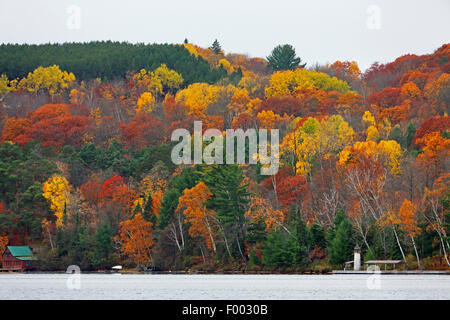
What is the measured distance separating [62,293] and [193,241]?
29.8 metres

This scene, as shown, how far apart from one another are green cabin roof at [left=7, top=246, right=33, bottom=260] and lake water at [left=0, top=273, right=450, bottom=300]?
26530 millimetres

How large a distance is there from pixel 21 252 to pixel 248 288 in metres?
44.1

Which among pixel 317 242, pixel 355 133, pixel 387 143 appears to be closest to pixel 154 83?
pixel 355 133

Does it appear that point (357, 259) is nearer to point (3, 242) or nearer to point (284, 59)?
point (3, 242)

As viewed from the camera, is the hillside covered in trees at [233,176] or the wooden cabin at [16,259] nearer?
the hillside covered in trees at [233,176]

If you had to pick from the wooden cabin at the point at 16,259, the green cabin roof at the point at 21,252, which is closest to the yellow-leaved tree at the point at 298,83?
the green cabin roof at the point at 21,252

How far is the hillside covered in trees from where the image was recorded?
229ft

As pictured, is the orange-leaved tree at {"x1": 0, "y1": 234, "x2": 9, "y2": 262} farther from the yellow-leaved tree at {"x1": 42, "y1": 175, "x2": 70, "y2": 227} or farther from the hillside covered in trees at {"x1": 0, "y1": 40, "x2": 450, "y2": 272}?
the yellow-leaved tree at {"x1": 42, "y1": 175, "x2": 70, "y2": 227}

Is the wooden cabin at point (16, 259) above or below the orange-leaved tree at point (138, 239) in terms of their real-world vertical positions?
below

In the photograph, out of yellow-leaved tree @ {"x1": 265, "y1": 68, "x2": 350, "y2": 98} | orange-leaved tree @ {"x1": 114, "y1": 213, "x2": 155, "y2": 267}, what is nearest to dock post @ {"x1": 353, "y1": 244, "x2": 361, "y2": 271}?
orange-leaved tree @ {"x1": 114, "y1": 213, "x2": 155, "y2": 267}

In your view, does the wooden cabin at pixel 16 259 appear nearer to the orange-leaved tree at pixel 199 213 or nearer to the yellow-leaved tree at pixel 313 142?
the orange-leaved tree at pixel 199 213

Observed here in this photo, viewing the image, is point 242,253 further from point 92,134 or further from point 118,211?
point 92,134

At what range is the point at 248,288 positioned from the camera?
53.3m

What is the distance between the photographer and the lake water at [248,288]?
156 feet
